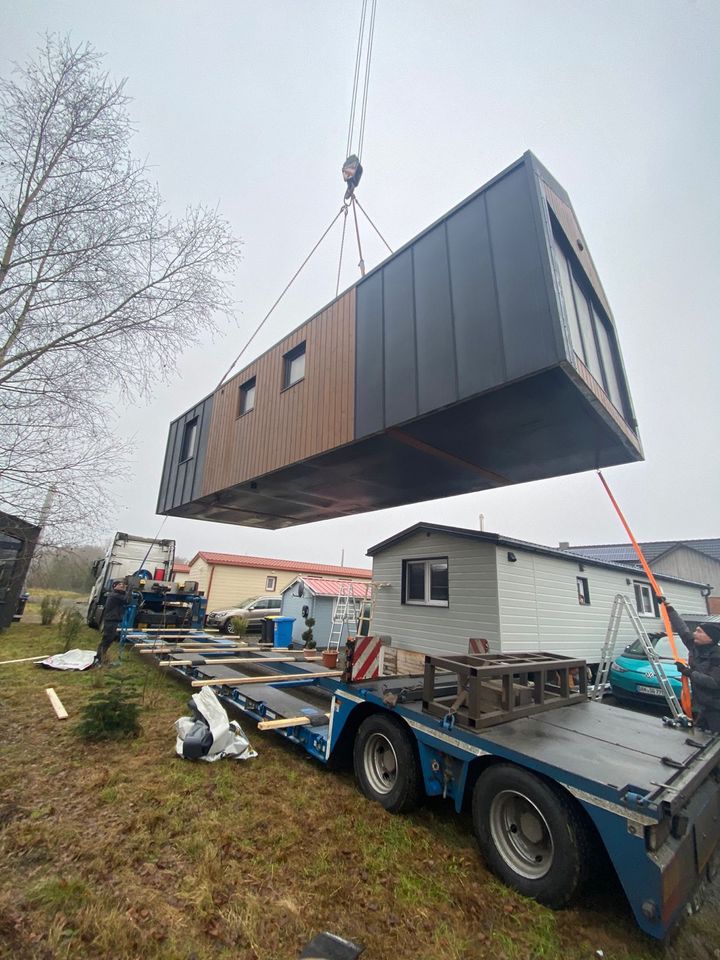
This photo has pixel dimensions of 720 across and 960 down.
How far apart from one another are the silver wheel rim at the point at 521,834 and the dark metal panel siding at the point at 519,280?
3763 mm

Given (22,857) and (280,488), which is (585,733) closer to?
(22,857)

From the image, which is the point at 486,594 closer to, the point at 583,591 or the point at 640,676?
the point at 640,676

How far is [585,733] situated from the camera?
3.60 metres

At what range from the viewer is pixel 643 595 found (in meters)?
15.1

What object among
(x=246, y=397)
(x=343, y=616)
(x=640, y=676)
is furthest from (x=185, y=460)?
(x=640, y=676)

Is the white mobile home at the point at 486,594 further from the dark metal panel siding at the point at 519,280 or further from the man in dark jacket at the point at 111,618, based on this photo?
the man in dark jacket at the point at 111,618

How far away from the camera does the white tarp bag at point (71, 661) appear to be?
26.3 ft

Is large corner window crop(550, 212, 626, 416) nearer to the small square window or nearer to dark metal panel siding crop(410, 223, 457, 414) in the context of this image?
dark metal panel siding crop(410, 223, 457, 414)

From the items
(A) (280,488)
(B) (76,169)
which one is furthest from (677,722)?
(B) (76,169)

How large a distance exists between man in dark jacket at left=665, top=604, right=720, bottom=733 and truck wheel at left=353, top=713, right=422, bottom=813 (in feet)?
10.2

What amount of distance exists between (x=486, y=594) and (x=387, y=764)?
22.3ft

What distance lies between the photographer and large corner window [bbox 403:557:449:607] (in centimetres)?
1155

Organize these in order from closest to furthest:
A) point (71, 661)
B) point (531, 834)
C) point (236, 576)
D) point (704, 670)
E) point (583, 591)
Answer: point (531, 834), point (704, 670), point (71, 661), point (583, 591), point (236, 576)

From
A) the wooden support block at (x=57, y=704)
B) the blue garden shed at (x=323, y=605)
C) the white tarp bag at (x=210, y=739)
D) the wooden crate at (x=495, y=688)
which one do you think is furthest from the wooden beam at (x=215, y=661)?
the blue garden shed at (x=323, y=605)
